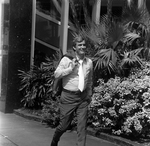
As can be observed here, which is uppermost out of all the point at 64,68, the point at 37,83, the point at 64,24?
the point at 64,24

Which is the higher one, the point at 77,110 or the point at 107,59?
the point at 107,59

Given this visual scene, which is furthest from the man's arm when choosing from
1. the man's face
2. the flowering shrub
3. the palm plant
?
the palm plant

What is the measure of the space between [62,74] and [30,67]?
4580mm

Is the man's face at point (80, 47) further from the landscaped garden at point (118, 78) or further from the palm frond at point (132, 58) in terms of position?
the palm frond at point (132, 58)

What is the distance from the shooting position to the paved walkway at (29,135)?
259 inches

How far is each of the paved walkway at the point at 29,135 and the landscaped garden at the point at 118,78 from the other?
1.04 feet

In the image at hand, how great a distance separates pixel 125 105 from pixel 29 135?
215 cm

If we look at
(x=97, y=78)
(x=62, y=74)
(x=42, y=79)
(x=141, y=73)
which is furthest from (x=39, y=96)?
(x=62, y=74)

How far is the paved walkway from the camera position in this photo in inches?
259

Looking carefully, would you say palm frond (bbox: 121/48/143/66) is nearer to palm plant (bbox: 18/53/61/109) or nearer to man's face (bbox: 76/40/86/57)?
man's face (bbox: 76/40/86/57)

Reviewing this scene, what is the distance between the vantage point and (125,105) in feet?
20.9

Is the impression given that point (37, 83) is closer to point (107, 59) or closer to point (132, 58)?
point (107, 59)

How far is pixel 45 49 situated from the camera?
412 inches

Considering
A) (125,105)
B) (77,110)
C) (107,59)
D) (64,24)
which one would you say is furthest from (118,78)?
(64,24)
